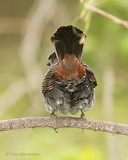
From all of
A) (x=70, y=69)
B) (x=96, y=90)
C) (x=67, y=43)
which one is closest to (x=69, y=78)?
(x=70, y=69)

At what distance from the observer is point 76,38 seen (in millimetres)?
4203

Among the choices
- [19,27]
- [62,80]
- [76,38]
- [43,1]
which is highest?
[19,27]

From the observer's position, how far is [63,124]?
4254 millimetres

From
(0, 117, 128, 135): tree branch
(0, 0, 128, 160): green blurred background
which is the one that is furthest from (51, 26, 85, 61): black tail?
(0, 0, 128, 160): green blurred background

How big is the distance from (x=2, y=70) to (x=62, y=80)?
688cm

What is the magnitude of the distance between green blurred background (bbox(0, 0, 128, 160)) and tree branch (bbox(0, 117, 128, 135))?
1075 mm

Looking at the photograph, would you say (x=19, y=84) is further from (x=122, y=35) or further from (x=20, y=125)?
(x=20, y=125)

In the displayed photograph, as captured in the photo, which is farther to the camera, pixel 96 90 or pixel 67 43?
pixel 96 90

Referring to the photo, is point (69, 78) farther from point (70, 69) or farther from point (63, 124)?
point (63, 124)

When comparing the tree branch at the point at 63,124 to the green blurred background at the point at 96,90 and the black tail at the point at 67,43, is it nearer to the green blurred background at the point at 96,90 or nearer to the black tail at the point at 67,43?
the black tail at the point at 67,43

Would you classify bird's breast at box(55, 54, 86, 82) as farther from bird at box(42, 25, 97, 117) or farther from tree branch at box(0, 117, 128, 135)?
tree branch at box(0, 117, 128, 135)

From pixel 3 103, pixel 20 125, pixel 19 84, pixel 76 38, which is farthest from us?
pixel 19 84

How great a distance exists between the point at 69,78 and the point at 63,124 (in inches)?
15.2

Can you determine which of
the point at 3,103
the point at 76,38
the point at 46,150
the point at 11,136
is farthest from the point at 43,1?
the point at 76,38
